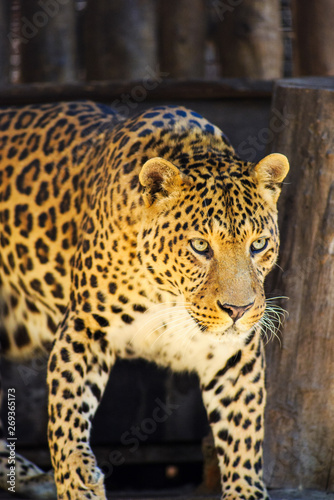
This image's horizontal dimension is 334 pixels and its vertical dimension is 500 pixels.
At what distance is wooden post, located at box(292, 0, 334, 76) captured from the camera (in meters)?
8.11

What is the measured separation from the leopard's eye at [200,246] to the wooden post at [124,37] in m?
4.20

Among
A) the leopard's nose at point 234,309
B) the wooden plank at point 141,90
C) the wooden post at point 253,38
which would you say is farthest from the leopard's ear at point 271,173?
the wooden post at point 253,38

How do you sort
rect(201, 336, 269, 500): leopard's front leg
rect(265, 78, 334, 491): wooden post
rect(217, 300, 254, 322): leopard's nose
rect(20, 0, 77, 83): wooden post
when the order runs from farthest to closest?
rect(20, 0, 77, 83): wooden post < rect(265, 78, 334, 491): wooden post < rect(201, 336, 269, 500): leopard's front leg < rect(217, 300, 254, 322): leopard's nose

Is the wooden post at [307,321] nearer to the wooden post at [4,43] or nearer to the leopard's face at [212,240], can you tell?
the leopard's face at [212,240]

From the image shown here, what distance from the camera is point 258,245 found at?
175 inches

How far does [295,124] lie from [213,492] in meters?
2.64

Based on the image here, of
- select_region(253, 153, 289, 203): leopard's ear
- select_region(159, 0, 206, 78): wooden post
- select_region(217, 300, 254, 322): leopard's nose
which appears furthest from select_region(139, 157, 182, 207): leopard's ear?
select_region(159, 0, 206, 78): wooden post

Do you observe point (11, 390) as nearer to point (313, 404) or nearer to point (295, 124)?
point (313, 404)

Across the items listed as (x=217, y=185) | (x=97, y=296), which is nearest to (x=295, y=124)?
(x=217, y=185)

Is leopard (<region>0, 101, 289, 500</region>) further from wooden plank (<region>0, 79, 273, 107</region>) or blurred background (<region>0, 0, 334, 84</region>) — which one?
Result: blurred background (<region>0, 0, 334, 84</region>)

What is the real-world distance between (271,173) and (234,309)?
36.0 inches

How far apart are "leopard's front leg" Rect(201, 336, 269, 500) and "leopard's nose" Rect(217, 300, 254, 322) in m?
0.76

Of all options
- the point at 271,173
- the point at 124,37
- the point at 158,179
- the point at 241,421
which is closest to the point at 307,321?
A: the point at 241,421

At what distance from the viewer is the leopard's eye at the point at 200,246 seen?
433cm
